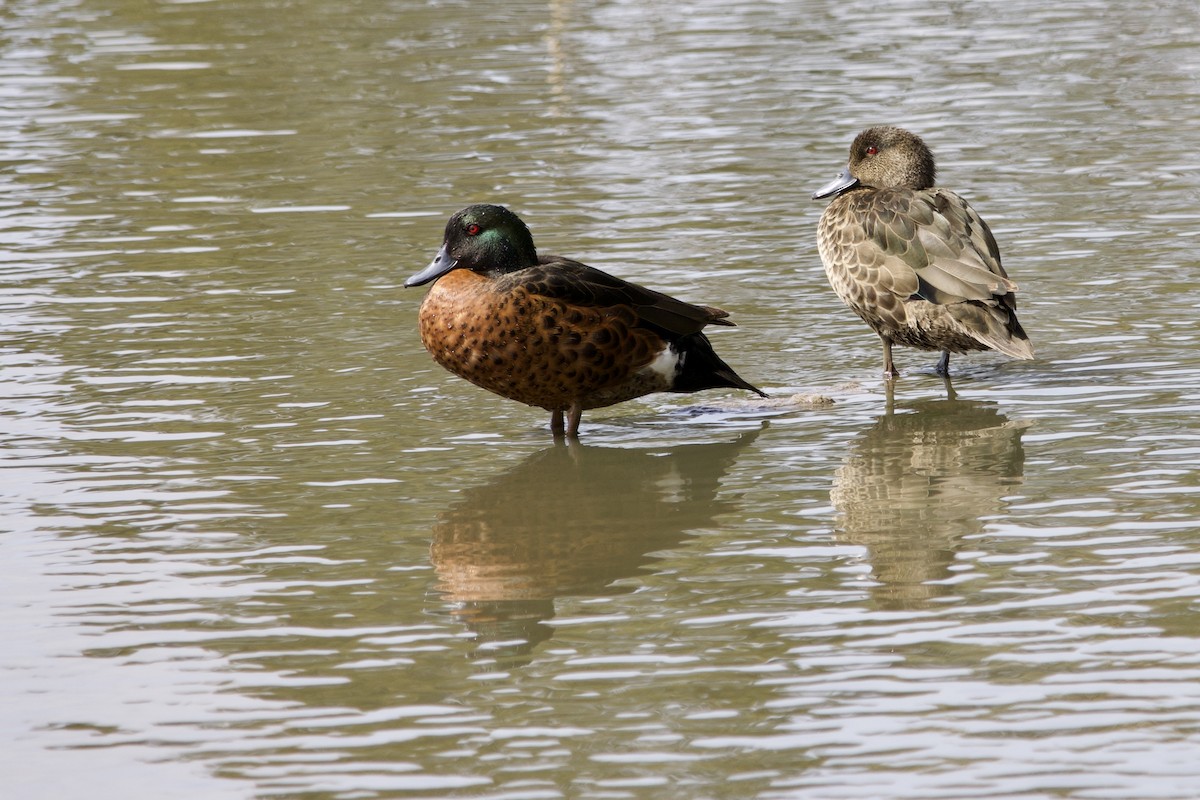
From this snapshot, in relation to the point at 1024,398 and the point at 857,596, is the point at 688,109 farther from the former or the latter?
the point at 857,596

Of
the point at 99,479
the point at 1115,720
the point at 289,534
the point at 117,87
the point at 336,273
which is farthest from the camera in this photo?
the point at 117,87

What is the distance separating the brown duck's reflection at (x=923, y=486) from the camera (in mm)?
6547

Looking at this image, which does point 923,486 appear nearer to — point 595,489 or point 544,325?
point 595,489

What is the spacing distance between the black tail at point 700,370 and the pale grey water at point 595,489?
214mm

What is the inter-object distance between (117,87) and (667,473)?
543 inches

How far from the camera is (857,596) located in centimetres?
623

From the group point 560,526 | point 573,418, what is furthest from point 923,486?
point 573,418

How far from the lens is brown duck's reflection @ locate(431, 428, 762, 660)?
21.0 ft

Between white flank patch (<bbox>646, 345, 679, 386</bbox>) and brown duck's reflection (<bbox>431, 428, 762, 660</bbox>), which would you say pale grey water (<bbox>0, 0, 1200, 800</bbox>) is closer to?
brown duck's reflection (<bbox>431, 428, 762, 660</bbox>)

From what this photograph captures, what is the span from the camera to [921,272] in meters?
9.45

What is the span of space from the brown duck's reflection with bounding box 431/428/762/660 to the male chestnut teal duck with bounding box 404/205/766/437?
370mm

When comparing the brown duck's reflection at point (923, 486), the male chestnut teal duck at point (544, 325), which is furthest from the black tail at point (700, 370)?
the brown duck's reflection at point (923, 486)

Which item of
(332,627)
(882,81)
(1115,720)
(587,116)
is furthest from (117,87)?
(1115,720)

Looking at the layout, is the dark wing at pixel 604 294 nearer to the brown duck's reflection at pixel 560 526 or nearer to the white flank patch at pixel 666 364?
the white flank patch at pixel 666 364
